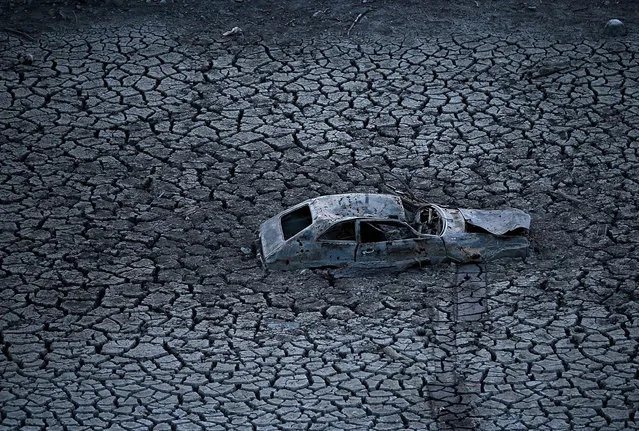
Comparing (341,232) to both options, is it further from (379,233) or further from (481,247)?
(481,247)

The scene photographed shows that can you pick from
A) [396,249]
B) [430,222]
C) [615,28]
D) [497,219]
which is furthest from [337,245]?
[615,28]

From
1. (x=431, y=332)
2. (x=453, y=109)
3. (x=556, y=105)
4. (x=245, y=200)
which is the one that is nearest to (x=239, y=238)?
(x=245, y=200)

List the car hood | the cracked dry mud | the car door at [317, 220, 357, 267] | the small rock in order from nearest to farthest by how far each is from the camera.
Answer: the cracked dry mud < the car door at [317, 220, 357, 267] < the car hood < the small rock

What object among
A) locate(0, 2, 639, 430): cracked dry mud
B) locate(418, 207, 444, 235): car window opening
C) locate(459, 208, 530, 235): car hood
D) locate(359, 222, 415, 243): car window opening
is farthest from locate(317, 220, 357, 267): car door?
locate(459, 208, 530, 235): car hood

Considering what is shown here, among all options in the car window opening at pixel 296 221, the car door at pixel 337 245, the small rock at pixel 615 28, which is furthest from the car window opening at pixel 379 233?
the small rock at pixel 615 28

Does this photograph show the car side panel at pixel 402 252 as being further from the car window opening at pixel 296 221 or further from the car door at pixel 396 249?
the car window opening at pixel 296 221

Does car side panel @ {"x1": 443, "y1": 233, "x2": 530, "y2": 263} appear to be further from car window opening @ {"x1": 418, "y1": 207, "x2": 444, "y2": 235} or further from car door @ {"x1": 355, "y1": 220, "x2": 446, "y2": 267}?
car window opening @ {"x1": 418, "y1": 207, "x2": 444, "y2": 235}
